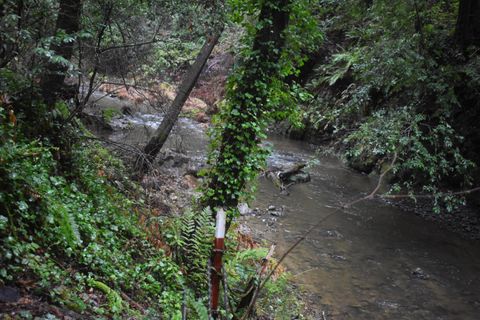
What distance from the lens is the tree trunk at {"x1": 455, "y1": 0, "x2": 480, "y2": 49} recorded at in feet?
33.1

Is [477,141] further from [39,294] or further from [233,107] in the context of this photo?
[39,294]

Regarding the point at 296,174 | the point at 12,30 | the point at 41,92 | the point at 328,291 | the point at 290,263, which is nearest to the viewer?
the point at 12,30

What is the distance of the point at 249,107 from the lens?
17.9 feet

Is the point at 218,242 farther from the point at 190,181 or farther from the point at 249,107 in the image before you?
the point at 190,181

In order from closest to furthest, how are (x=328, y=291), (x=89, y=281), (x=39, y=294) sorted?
(x=39, y=294) → (x=89, y=281) → (x=328, y=291)

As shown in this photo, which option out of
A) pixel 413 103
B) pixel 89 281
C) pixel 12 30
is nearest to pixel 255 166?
pixel 89 281

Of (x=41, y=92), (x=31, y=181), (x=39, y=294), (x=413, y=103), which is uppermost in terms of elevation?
(x=413, y=103)

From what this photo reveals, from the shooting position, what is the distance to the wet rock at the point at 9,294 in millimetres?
2659

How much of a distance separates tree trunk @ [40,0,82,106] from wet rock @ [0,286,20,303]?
3.02 meters

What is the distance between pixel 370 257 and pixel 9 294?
7276 millimetres

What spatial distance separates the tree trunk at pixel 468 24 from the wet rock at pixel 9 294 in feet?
34.6

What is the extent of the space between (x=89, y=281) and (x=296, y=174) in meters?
10.4

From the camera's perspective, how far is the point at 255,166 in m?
5.62

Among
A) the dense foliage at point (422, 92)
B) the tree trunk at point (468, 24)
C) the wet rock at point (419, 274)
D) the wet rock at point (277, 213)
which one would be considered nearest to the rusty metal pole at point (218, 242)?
the dense foliage at point (422, 92)
